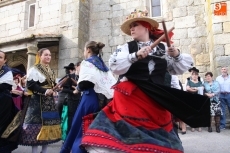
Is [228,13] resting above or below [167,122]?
above

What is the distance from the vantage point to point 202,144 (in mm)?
4539

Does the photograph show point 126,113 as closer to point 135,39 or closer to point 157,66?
point 157,66

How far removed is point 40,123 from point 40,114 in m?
0.14

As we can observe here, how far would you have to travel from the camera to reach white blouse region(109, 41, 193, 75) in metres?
1.95

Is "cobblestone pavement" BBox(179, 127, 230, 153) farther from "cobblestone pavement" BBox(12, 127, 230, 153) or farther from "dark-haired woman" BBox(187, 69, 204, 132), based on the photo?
"dark-haired woman" BBox(187, 69, 204, 132)

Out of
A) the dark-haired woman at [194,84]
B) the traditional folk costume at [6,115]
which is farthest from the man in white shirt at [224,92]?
the traditional folk costume at [6,115]

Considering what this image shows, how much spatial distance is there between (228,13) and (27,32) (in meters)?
7.93

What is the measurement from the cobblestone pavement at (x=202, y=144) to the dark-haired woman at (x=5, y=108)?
0.81m

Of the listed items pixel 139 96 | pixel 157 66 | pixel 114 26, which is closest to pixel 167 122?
pixel 139 96

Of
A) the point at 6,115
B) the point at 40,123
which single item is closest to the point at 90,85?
the point at 40,123

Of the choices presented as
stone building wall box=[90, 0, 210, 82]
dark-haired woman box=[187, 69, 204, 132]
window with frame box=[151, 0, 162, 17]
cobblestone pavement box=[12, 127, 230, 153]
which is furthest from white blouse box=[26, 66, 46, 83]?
window with frame box=[151, 0, 162, 17]

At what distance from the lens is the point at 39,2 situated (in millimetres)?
10195

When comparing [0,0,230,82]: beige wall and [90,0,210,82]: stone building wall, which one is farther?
[90,0,210,82]: stone building wall

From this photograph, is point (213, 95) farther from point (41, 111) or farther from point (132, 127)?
point (132, 127)
